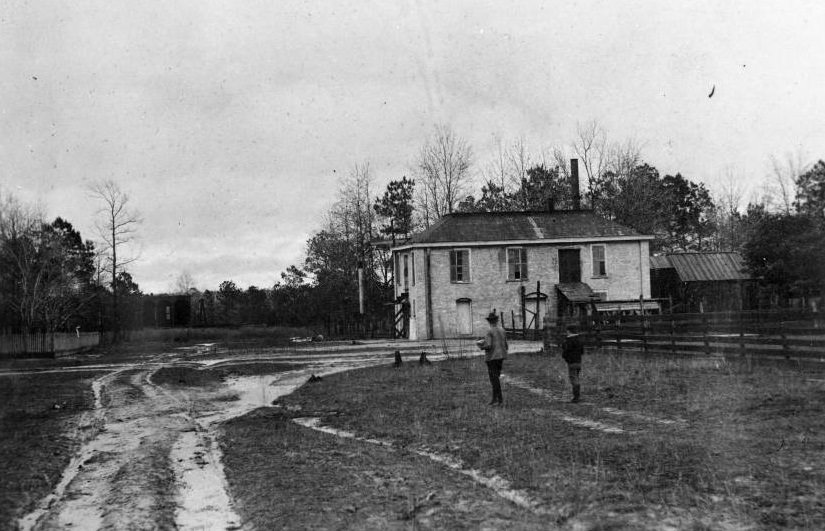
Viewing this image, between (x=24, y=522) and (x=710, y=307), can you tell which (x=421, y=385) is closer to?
(x=24, y=522)

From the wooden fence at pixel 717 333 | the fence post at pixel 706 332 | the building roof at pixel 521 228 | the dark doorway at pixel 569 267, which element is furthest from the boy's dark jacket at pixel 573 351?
the dark doorway at pixel 569 267

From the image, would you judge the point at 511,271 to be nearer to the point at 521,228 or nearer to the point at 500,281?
the point at 500,281

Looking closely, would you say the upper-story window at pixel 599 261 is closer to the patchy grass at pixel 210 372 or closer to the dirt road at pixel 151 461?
the patchy grass at pixel 210 372

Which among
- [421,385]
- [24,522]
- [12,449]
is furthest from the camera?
[421,385]

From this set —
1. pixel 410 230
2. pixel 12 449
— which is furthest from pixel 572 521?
pixel 410 230

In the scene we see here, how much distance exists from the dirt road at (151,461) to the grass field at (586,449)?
1.37ft

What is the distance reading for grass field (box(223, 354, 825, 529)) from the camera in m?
6.77

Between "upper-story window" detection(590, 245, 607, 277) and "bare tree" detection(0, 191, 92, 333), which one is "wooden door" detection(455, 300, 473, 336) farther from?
"bare tree" detection(0, 191, 92, 333)

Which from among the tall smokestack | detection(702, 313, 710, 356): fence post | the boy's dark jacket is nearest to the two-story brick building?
the tall smokestack

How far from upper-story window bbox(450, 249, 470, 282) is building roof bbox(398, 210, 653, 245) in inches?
27.1

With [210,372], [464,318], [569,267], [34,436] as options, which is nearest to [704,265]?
[569,267]

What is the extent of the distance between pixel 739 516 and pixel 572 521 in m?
1.36

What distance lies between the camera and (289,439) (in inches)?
448

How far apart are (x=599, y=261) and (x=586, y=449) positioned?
35823 mm
